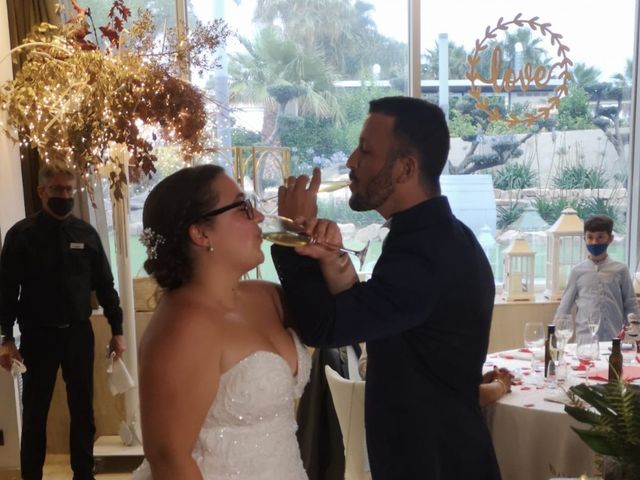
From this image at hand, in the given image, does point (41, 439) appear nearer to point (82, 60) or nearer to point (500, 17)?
point (82, 60)

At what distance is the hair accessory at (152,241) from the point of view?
160 centimetres

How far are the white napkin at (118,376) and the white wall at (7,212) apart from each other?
61 centimetres

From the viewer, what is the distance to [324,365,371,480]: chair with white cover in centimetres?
293

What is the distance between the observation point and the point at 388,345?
1.69 metres

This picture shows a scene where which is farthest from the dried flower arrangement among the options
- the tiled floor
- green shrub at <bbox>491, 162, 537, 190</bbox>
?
green shrub at <bbox>491, 162, 537, 190</bbox>

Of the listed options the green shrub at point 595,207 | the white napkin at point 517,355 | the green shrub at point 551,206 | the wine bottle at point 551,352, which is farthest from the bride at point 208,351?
the green shrub at point 595,207

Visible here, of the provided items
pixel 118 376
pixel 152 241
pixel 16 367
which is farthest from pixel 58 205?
pixel 152 241

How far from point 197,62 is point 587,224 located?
2501 mm

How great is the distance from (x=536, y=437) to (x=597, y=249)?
195 centimetres

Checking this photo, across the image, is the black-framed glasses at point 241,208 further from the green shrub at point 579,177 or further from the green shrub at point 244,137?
the green shrub at point 579,177

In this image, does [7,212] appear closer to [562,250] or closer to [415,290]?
[415,290]

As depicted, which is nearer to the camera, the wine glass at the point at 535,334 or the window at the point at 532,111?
the wine glass at the point at 535,334

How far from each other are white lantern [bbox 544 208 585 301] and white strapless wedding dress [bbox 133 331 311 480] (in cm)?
360

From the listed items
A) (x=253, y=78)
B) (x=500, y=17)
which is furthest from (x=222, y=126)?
(x=500, y=17)
